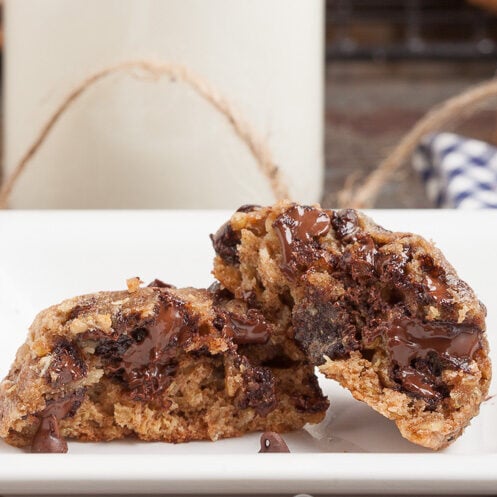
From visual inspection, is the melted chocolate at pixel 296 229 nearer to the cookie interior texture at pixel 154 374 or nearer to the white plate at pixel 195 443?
the cookie interior texture at pixel 154 374

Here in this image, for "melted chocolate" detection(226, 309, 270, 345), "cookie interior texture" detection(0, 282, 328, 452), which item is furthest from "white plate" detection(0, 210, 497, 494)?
"melted chocolate" detection(226, 309, 270, 345)

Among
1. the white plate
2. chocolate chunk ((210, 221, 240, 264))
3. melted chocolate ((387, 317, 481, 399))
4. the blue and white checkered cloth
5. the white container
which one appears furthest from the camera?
the blue and white checkered cloth

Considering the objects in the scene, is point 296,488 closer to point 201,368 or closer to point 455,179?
point 201,368

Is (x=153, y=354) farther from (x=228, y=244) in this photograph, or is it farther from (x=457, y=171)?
(x=457, y=171)

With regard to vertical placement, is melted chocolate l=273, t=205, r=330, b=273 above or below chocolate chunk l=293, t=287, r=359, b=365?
above

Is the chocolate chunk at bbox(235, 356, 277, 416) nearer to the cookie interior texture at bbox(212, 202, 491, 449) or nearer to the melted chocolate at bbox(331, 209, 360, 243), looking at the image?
the cookie interior texture at bbox(212, 202, 491, 449)

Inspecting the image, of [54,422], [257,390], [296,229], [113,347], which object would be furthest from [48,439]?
[296,229]
